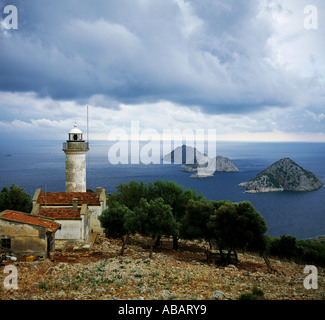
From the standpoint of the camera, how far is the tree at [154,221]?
21844 millimetres

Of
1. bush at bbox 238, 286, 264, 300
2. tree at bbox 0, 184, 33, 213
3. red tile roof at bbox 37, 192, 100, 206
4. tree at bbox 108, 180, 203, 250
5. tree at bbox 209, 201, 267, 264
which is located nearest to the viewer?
bush at bbox 238, 286, 264, 300

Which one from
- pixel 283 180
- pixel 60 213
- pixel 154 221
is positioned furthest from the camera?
pixel 283 180

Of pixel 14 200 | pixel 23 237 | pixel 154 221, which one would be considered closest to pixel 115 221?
pixel 154 221

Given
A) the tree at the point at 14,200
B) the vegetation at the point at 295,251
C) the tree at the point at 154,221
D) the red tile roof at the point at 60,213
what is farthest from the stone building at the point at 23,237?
the vegetation at the point at 295,251

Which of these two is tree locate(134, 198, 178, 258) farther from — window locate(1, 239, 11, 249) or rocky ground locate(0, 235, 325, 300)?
window locate(1, 239, 11, 249)

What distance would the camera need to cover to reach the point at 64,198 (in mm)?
28891

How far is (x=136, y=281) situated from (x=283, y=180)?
159 metres

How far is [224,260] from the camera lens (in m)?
22.8

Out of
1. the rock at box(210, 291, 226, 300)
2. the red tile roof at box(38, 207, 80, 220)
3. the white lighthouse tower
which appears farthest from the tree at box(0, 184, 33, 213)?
the rock at box(210, 291, 226, 300)

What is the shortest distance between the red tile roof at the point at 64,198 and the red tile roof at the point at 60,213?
173 centimetres

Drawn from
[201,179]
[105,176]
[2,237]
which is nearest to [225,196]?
[201,179]

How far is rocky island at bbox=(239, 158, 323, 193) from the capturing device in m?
143

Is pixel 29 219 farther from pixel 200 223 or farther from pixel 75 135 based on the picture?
pixel 75 135

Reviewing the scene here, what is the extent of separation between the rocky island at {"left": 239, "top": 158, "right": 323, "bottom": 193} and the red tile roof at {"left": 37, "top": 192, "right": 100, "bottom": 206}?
119 metres
